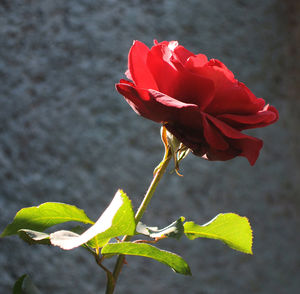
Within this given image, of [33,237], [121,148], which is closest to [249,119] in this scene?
[33,237]

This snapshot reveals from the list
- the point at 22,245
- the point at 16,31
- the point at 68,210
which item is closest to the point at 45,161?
the point at 22,245

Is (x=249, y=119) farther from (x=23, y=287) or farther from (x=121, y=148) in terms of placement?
(x=121, y=148)

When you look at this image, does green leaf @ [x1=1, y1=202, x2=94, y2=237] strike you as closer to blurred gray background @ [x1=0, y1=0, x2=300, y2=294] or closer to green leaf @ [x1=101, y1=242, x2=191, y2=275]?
green leaf @ [x1=101, y1=242, x2=191, y2=275]

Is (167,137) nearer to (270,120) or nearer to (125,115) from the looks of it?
(270,120)

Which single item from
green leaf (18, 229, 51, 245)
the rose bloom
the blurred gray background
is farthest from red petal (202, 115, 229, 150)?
the blurred gray background

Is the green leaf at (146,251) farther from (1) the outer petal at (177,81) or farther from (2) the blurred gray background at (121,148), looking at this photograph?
(2) the blurred gray background at (121,148)
